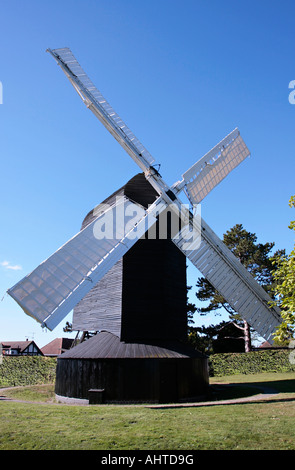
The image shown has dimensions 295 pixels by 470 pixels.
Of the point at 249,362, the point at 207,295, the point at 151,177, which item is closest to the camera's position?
the point at 151,177

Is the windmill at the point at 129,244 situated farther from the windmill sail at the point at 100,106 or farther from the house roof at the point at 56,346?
the house roof at the point at 56,346

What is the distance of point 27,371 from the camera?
26719 mm

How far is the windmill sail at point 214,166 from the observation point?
58.1 ft

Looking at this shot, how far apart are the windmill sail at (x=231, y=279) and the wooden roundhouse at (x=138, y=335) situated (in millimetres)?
2320

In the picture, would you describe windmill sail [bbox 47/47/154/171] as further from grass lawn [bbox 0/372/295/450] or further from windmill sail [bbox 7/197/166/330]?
grass lawn [bbox 0/372/295/450]

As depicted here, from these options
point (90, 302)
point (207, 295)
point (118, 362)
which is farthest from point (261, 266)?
point (118, 362)

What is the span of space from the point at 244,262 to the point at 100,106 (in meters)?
24.1

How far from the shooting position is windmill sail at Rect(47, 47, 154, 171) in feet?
51.6

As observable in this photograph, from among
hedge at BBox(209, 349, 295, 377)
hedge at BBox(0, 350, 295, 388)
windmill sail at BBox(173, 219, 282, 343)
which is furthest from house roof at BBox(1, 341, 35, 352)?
windmill sail at BBox(173, 219, 282, 343)

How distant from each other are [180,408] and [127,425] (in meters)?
3.98

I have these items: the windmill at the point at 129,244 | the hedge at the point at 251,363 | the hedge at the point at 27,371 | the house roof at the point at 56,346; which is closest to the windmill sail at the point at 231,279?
the windmill at the point at 129,244

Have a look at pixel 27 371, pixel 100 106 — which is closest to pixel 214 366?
pixel 27 371

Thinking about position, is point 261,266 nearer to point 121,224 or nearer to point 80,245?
point 121,224

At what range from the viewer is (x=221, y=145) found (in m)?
19.2
